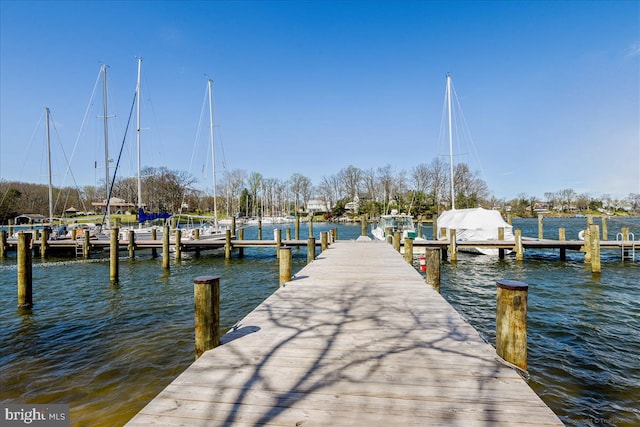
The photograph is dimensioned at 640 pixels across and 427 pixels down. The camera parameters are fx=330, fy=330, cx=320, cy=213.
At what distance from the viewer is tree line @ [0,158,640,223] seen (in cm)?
6756

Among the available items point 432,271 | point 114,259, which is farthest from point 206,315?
point 114,259

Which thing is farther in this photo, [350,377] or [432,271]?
[432,271]

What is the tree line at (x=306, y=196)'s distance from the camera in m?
67.6

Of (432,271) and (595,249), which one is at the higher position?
(432,271)

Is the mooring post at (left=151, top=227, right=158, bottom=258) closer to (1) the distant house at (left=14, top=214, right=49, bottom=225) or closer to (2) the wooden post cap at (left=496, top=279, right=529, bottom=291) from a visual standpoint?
(2) the wooden post cap at (left=496, top=279, right=529, bottom=291)

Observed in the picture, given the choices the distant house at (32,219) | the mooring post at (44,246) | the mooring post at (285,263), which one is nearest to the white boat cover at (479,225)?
the mooring post at (285,263)

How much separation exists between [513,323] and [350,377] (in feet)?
6.78

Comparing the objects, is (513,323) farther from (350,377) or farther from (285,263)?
(285,263)

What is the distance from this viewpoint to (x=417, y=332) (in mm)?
4719

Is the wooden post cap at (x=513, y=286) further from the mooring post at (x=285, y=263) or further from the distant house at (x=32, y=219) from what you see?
the distant house at (x=32, y=219)

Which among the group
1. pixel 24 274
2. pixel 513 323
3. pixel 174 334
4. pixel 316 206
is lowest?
pixel 174 334

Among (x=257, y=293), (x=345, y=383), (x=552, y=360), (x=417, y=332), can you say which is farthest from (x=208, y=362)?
(x=257, y=293)

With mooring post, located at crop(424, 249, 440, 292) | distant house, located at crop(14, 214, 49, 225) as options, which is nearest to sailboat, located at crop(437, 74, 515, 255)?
mooring post, located at crop(424, 249, 440, 292)

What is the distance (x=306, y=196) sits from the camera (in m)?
102
